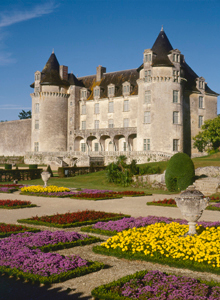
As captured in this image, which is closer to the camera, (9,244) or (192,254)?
(192,254)

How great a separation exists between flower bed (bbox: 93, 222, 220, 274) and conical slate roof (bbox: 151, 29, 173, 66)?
3729cm

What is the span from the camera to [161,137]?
4272cm

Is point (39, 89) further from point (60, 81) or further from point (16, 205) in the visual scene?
point (16, 205)

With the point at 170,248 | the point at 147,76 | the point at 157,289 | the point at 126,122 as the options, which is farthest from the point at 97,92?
the point at 157,289

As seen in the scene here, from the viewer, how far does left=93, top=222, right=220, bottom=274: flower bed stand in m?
6.53

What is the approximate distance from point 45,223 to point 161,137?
33355 mm

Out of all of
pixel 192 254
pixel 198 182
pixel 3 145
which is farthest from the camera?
pixel 3 145

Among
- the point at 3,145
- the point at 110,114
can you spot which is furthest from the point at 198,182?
the point at 3,145

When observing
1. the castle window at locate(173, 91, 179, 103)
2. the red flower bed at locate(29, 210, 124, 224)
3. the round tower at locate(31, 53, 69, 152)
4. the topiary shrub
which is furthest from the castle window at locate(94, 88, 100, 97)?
the red flower bed at locate(29, 210, 124, 224)

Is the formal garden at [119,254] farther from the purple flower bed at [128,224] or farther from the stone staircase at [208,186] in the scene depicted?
the stone staircase at [208,186]

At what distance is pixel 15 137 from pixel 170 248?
5455 cm

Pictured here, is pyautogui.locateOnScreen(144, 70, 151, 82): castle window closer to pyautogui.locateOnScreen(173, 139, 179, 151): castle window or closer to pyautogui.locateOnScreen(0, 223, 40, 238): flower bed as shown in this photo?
pyautogui.locateOnScreen(173, 139, 179, 151): castle window

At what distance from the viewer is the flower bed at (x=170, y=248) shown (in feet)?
21.4

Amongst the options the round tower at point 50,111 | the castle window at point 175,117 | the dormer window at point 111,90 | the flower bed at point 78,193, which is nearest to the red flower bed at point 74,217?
the flower bed at point 78,193
